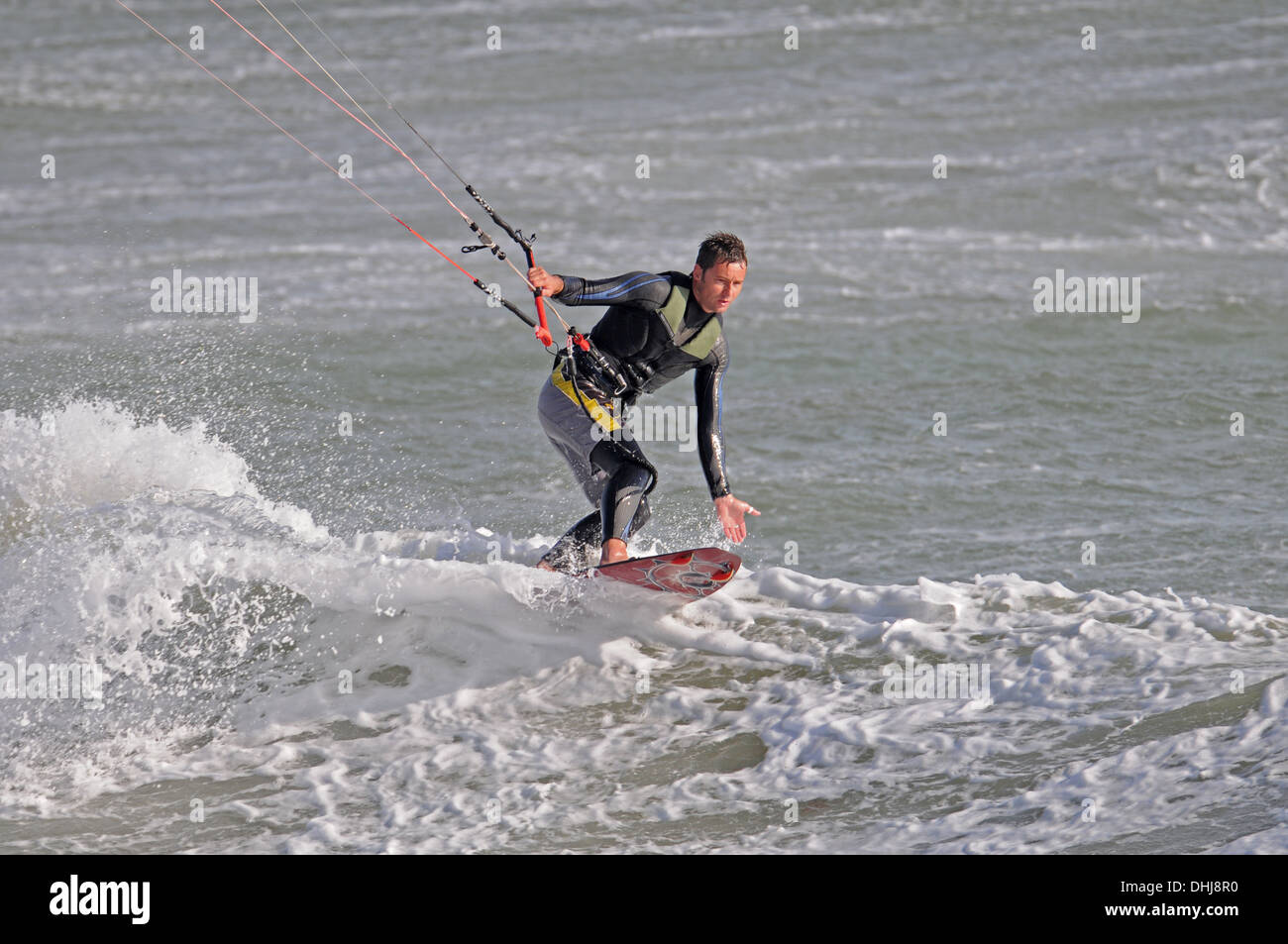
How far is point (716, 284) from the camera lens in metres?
7.01

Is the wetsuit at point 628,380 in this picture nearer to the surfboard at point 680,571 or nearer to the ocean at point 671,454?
the surfboard at point 680,571

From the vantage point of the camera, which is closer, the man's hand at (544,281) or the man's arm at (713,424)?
the man's hand at (544,281)

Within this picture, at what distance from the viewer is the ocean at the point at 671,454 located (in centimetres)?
636

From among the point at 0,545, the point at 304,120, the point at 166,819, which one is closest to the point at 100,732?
the point at 166,819

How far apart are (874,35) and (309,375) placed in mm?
13902

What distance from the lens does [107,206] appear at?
17.1 m
